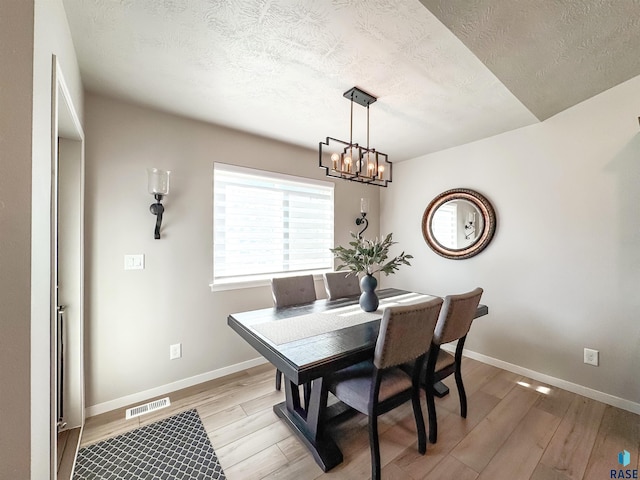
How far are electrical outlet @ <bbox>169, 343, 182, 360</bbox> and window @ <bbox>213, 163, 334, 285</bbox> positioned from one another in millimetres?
611

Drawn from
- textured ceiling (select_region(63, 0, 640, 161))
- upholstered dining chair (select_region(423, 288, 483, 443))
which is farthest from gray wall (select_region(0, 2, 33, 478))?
upholstered dining chair (select_region(423, 288, 483, 443))

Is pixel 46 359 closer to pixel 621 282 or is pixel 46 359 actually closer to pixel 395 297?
pixel 395 297

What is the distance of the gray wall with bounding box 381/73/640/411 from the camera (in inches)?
79.5

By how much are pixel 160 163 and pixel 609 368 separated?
409 cm

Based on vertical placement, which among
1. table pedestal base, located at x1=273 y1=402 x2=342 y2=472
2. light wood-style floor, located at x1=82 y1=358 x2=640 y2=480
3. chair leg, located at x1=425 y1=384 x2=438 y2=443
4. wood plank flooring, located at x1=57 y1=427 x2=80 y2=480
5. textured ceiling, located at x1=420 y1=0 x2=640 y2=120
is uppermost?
textured ceiling, located at x1=420 y1=0 x2=640 y2=120

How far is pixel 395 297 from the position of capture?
2.53 m

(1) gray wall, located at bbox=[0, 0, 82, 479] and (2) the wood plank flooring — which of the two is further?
(2) the wood plank flooring

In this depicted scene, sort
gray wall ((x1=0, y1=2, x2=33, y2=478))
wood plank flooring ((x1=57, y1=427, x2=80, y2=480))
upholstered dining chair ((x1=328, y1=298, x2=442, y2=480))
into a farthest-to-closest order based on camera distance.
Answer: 1. wood plank flooring ((x1=57, y1=427, x2=80, y2=480))
2. upholstered dining chair ((x1=328, y1=298, x2=442, y2=480))
3. gray wall ((x1=0, y1=2, x2=33, y2=478))

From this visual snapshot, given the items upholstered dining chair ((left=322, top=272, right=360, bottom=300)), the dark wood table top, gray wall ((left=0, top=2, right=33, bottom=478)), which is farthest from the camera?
upholstered dining chair ((left=322, top=272, right=360, bottom=300))

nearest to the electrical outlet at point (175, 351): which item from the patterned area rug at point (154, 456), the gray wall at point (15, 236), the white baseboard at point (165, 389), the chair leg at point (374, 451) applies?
the white baseboard at point (165, 389)

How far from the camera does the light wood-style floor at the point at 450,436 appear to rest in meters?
1.49

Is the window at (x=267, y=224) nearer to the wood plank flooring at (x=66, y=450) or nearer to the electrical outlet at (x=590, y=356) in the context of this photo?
the wood plank flooring at (x=66, y=450)

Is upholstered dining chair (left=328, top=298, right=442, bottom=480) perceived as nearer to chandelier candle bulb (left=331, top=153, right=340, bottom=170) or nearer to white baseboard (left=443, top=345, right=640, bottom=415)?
chandelier candle bulb (left=331, top=153, right=340, bottom=170)

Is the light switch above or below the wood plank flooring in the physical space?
above
